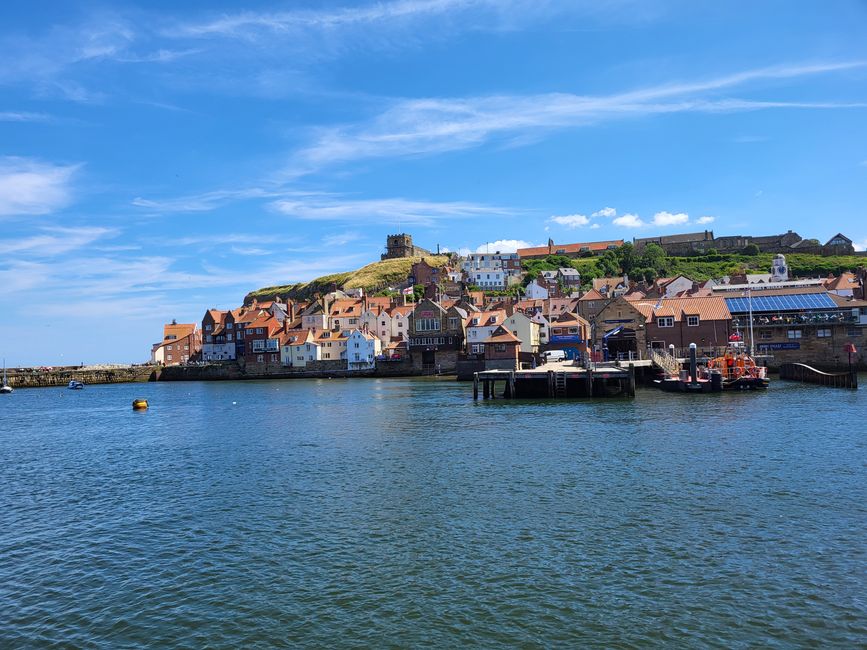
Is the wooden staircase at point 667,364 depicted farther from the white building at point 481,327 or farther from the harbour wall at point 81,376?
the harbour wall at point 81,376

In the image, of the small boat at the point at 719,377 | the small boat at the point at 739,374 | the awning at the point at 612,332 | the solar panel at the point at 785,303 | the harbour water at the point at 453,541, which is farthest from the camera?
the awning at the point at 612,332

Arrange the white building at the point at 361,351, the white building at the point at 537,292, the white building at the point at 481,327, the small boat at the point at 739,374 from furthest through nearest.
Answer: the white building at the point at 537,292 → the white building at the point at 361,351 → the white building at the point at 481,327 → the small boat at the point at 739,374

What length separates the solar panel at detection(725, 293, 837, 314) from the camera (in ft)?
281

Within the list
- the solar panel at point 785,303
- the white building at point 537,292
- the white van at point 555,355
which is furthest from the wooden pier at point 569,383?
the white building at point 537,292

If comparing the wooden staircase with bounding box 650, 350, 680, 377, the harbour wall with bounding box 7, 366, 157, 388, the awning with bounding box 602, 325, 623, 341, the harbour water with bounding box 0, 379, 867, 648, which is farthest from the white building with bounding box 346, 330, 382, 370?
the harbour water with bounding box 0, 379, 867, 648

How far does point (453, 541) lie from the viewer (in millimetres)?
19156

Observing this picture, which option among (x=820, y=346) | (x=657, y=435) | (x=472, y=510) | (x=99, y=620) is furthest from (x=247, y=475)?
A: (x=820, y=346)

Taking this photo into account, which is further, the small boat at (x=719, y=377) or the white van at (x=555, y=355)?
the white van at (x=555, y=355)

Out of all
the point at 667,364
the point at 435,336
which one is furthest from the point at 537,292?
the point at 667,364

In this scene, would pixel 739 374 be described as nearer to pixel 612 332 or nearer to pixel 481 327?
pixel 612 332

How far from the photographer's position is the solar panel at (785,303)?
85.6 meters

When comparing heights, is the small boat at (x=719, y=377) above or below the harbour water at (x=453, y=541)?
above

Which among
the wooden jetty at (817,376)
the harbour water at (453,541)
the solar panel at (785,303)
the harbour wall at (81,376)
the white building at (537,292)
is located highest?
the white building at (537,292)

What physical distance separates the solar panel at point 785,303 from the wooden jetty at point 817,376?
9783mm
